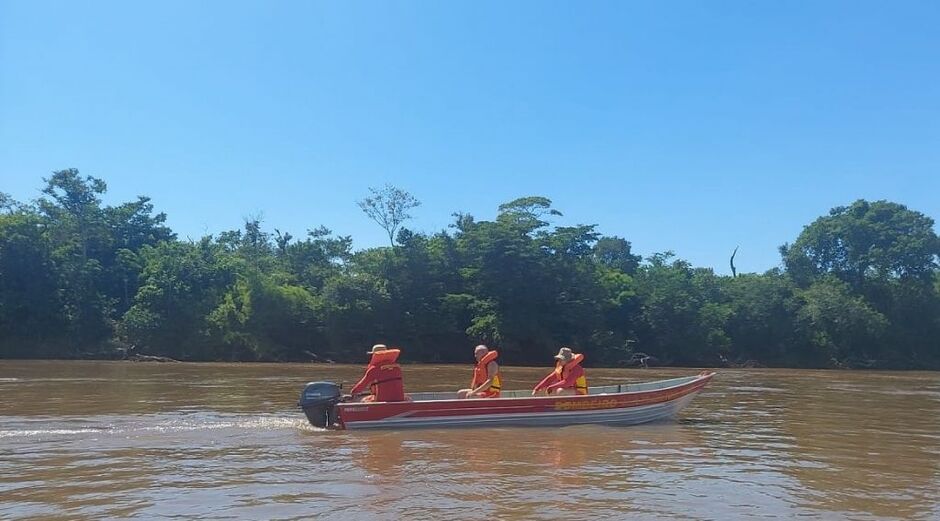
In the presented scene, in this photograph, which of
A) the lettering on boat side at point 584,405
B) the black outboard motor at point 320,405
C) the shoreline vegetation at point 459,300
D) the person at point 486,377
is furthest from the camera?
the shoreline vegetation at point 459,300

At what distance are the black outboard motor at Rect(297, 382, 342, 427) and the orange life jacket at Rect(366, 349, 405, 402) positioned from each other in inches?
26.2

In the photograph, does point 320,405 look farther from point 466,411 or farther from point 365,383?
point 466,411

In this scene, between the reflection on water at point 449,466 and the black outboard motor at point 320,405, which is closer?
the reflection on water at point 449,466

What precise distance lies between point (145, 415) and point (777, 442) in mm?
11216

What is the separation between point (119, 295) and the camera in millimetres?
45438

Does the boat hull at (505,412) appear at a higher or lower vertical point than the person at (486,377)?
lower

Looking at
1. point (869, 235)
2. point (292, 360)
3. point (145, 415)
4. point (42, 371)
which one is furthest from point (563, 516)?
point (869, 235)

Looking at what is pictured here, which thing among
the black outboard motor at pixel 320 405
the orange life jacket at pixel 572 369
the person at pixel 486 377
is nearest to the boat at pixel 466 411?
the black outboard motor at pixel 320 405

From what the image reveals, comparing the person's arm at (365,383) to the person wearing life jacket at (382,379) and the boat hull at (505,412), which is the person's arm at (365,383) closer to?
the person wearing life jacket at (382,379)

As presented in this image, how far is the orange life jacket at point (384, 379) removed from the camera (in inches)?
490

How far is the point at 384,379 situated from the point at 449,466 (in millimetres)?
3401

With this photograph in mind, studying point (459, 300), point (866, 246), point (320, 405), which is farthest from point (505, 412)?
point (866, 246)

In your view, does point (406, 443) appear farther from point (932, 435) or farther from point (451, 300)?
point (451, 300)

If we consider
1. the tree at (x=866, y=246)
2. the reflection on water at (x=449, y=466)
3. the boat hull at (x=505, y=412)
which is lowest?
the reflection on water at (x=449, y=466)
